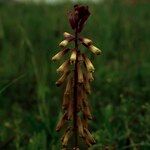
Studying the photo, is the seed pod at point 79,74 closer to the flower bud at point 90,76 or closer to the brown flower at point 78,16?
the flower bud at point 90,76

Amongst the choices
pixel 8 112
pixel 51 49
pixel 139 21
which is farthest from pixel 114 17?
pixel 8 112

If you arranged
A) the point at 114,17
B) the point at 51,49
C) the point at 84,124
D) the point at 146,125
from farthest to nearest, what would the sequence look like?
the point at 114,17 → the point at 51,49 → the point at 146,125 → the point at 84,124

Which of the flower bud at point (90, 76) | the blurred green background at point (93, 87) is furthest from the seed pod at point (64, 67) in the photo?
the blurred green background at point (93, 87)

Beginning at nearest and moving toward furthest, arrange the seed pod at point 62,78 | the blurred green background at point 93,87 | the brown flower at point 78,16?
1. the brown flower at point 78,16
2. the seed pod at point 62,78
3. the blurred green background at point 93,87

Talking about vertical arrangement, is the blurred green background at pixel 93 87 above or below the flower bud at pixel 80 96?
below

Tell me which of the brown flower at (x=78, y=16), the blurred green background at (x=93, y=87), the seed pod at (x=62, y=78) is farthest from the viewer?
the blurred green background at (x=93, y=87)

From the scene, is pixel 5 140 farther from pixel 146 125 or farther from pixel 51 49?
pixel 51 49

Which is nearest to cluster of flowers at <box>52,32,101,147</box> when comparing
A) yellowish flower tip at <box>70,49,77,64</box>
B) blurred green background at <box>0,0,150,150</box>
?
yellowish flower tip at <box>70,49,77,64</box>

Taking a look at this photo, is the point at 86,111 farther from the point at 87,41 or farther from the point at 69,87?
the point at 87,41
